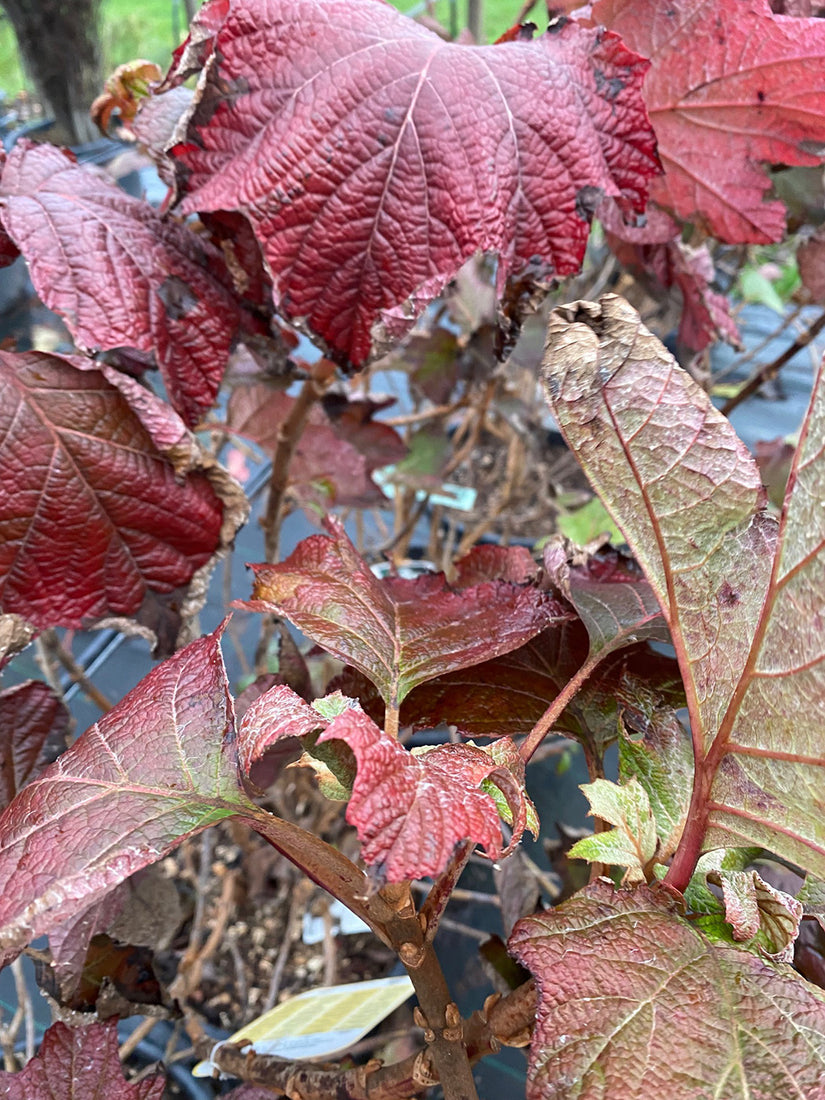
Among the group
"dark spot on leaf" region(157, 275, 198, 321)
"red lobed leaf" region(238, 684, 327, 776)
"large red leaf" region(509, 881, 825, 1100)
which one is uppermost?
"dark spot on leaf" region(157, 275, 198, 321)

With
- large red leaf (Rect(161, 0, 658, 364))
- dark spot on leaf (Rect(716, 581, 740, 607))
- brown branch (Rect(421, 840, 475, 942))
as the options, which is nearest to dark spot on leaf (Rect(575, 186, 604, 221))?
large red leaf (Rect(161, 0, 658, 364))

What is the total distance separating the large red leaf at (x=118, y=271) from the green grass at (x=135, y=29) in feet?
8.20

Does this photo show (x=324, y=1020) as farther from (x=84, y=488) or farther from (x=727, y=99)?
(x=727, y=99)

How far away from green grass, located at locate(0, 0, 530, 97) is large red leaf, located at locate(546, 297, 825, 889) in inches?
111

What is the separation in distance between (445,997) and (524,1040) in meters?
0.05

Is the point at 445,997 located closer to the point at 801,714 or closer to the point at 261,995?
the point at 801,714

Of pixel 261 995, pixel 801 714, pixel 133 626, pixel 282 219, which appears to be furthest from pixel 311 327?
pixel 261 995

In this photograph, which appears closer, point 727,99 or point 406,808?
point 406,808

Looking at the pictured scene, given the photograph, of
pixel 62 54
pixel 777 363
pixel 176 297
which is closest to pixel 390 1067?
pixel 176 297

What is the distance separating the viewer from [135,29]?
341cm

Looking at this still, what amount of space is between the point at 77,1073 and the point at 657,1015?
1.10 ft

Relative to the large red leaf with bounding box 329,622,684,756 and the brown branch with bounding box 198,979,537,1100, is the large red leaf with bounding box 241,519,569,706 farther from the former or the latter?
the brown branch with bounding box 198,979,537,1100

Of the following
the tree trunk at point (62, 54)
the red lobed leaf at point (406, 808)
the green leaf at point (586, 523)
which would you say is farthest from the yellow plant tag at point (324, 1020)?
the tree trunk at point (62, 54)

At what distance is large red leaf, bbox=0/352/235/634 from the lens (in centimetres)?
47
